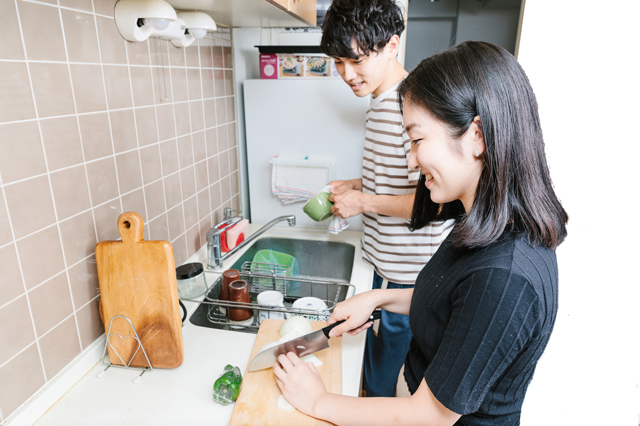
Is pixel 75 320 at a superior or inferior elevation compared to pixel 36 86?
inferior

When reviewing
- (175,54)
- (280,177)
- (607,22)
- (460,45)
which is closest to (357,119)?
(280,177)

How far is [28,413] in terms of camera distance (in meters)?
0.76

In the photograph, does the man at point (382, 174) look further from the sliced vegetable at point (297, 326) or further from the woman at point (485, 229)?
the woman at point (485, 229)

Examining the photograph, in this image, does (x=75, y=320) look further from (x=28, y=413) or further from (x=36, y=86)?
(x=36, y=86)

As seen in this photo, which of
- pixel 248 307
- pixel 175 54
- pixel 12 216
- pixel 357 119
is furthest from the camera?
pixel 357 119

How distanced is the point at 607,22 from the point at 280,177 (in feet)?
4.04

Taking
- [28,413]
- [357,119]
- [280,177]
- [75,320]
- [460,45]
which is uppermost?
[460,45]

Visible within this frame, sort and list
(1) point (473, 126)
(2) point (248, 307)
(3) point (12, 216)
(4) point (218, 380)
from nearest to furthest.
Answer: (1) point (473, 126)
(3) point (12, 216)
(4) point (218, 380)
(2) point (248, 307)

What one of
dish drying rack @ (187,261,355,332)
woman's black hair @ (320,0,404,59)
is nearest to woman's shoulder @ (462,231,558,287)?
dish drying rack @ (187,261,355,332)

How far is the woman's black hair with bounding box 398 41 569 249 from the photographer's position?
1.81 ft

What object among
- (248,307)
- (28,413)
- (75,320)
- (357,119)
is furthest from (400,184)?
(28,413)

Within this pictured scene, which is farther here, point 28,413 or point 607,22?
point 607,22

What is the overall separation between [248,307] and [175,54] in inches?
30.9

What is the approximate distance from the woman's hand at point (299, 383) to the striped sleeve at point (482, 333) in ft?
0.85
